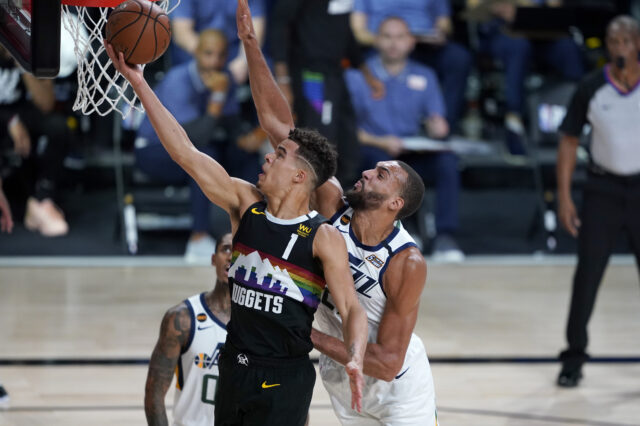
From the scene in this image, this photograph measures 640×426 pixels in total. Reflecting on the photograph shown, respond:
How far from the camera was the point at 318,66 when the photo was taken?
8539mm

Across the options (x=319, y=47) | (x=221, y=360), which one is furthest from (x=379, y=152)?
(x=221, y=360)

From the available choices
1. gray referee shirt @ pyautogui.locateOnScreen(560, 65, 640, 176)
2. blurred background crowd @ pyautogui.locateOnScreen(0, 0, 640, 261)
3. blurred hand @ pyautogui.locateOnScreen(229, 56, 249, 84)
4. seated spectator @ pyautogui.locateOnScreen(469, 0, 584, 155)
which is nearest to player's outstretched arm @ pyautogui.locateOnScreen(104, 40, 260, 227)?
gray referee shirt @ pyautogui.locateOnScreen(560, 65, 640, 176)

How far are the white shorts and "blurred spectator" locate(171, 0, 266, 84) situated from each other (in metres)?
5.51

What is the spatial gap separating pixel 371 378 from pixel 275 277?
2.22ft

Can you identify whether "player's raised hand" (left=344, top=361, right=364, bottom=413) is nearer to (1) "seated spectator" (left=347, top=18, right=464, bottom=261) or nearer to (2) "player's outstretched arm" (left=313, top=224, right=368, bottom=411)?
(2) "player's outstretched arm" (left=313, top=224, right=368, bottom=411)

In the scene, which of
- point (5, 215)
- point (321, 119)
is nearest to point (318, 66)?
point (321, 119)

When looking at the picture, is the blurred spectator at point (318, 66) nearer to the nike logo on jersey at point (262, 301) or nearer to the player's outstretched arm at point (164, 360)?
the player's outstretched arm at point (164, 360)

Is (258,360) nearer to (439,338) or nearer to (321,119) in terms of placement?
(439,338)

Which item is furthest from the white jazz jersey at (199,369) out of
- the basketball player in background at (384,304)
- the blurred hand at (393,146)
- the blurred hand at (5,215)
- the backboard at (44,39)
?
the blurred hand at (393,146)

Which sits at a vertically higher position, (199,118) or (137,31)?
(137,31)

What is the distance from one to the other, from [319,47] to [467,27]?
362 centimetres

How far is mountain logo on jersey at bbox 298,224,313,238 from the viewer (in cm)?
335

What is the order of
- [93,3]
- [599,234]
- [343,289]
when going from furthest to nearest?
[599,234] → [93,3] → [343,289]


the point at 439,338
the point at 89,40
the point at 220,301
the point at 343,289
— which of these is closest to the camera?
the point at 343,289
